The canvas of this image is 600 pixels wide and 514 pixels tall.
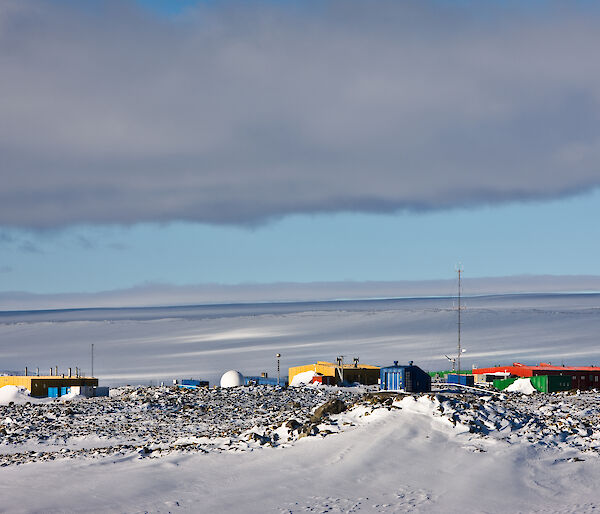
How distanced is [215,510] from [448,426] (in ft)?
44.5

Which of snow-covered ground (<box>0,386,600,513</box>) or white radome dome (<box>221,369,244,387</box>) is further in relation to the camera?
white radome dome (<box>221,369,244,387</box>)

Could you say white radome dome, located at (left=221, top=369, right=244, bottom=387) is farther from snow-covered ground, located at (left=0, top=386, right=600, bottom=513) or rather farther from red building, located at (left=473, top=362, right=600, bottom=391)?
snow-covered ground, located at (left=0, top=386, right=600, bottom=513)

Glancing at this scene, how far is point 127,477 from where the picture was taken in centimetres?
2731

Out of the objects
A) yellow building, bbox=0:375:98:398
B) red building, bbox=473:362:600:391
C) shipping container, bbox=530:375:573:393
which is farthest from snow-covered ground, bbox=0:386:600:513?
yellow building, bbox=0:375:98:398

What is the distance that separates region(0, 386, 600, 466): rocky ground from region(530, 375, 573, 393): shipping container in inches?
373

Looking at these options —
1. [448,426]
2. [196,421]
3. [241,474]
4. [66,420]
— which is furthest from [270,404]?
[241,474]

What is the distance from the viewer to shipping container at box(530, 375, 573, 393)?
67000 mm

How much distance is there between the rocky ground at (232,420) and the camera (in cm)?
3300

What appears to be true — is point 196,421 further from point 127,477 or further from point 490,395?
Answer: point 490,395

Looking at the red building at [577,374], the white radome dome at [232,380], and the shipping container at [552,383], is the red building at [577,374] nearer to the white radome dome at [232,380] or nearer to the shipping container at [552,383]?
the shipping container at [552,383]

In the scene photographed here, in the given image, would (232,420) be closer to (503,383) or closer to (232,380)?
(232,380)

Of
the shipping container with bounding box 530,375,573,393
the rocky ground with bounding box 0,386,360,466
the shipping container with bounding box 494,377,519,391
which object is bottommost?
the shipping container with bounding box 494,377,519,391

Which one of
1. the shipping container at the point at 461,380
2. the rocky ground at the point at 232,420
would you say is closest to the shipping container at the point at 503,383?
the shipping container at the point at 461,380

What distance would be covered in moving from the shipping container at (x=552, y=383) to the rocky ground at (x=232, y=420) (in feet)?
31.1
